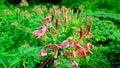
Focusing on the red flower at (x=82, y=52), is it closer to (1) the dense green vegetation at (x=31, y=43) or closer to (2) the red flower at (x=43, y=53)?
(1) the dense green vegetation at (x=31, y=43)

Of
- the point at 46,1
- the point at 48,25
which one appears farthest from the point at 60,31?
the point at 46,1

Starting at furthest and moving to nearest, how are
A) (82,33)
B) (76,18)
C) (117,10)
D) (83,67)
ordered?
(117,10) → (83,67) → (76,18) → (82,33)

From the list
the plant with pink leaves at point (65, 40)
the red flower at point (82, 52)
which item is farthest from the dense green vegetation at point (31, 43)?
the red flower at point (82, 52)

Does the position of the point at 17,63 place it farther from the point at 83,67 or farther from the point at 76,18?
the point at 83,67

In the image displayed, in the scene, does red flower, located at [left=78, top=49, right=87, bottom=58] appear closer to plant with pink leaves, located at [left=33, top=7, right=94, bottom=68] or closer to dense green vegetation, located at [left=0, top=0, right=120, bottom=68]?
plant with pink leaves, located at [left=33, top=7, right=94, bottom=68]

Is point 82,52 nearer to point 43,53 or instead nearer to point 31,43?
point 43,53

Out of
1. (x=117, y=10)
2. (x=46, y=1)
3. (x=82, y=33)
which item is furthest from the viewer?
(x=46, y=1)

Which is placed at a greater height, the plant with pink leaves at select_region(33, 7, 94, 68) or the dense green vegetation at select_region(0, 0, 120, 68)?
the plant with pink leaves at select_region(33, 7, 94, 68)

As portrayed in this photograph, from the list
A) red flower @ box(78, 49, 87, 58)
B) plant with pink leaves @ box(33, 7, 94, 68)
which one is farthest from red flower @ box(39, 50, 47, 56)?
red flower @ box(78, 49, 87, 58)

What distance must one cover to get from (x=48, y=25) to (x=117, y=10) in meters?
7.93

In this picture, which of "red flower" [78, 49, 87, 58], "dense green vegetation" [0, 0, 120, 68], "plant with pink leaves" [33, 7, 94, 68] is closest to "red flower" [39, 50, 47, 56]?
"plant with pink leaves" [33, 7, 94, 68]

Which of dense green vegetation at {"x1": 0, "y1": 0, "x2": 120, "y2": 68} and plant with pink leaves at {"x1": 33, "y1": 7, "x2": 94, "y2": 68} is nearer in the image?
plant with pink leaves at {"x1": 33, "y1": 7, "x2": 94, "y2": 68}

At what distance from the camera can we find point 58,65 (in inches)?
114

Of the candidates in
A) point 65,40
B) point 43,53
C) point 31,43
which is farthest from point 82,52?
point 31,43
